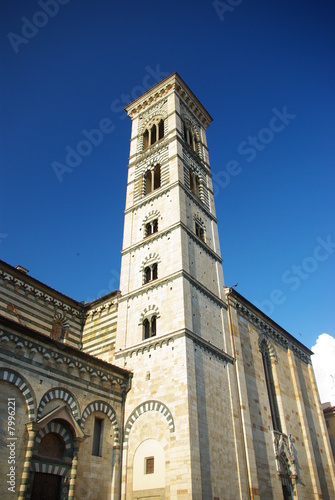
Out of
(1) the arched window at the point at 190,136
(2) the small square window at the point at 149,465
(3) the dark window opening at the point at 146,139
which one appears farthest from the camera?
(1) the arched window at the point at 190,136

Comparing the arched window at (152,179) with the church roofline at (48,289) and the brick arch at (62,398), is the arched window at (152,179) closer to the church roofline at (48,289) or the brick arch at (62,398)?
the church roofline at (48,289)

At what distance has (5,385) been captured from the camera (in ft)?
44.4

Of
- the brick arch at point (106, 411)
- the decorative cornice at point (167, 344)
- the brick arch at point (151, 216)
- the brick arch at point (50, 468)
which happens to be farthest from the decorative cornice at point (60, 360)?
the brick arch at point (151, 216)

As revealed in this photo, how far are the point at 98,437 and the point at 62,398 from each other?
2693 mm

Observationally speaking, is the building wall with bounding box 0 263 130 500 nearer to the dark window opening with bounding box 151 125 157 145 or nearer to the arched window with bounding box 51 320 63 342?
the arched window with bounding box 51 320 63 342

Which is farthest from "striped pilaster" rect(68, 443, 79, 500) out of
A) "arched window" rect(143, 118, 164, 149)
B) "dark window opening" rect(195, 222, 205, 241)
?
"arched window" rect(143, 118, 164, 149)

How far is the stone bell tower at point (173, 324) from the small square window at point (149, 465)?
0.04 meters

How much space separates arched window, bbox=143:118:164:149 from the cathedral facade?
0.50ft

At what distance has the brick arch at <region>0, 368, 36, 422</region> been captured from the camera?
13.6m

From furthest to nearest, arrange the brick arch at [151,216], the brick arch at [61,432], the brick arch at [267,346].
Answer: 1. the brick arch at [267,346]
2. the brick arch at [151,216]
3. the brick arch at [61,432]

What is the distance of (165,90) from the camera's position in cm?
3038

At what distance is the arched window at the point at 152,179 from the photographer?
25984 mm

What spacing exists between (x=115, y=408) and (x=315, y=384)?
1885 centimetres

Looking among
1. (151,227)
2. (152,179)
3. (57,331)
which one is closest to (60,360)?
(57,331)
